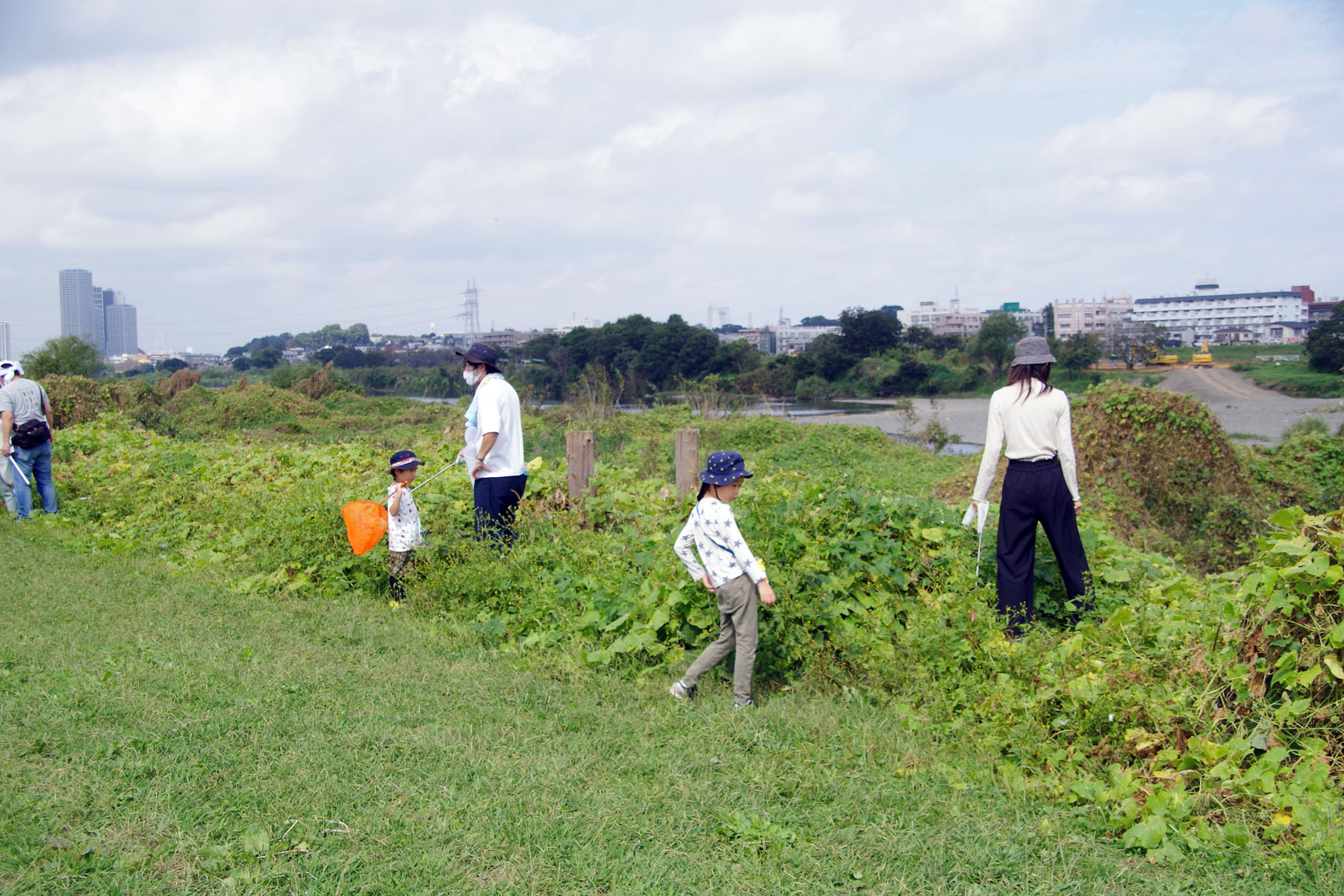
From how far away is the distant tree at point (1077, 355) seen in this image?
46656mm

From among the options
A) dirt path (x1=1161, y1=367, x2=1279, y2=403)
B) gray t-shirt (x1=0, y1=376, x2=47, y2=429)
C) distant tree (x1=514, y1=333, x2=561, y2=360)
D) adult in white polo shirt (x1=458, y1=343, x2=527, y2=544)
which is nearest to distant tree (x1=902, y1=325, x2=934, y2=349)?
dirt path (x1=1161, y1=367, x2=1279, y2=403)

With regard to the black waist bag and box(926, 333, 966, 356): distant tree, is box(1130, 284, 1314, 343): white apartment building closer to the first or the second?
box(926, 333, 966, 356): distant tree

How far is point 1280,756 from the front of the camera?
3.35 meters

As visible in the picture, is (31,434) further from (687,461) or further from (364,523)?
(687,461)

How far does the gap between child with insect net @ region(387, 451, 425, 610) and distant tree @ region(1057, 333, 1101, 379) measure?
146 feet

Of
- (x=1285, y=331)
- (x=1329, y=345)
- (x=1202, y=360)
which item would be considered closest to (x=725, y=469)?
(x=1329, y=345)

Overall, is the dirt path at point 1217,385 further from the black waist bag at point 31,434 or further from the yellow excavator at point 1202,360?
the black waist bag at point 31,434

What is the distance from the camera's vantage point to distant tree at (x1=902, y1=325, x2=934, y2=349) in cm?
6738

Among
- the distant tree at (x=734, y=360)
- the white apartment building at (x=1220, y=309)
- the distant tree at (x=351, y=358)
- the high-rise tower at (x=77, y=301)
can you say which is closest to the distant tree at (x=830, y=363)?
the distant tree at (x=734, y=360)

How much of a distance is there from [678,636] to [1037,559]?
220 centimetres

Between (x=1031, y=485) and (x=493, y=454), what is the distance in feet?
12.0

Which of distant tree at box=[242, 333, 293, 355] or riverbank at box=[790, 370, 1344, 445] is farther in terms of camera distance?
distant tree at box=[242, 333, 293, 355]

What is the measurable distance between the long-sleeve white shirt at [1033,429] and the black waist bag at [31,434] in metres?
9.64

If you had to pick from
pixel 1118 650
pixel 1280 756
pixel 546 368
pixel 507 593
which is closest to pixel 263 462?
pixel 507 593
